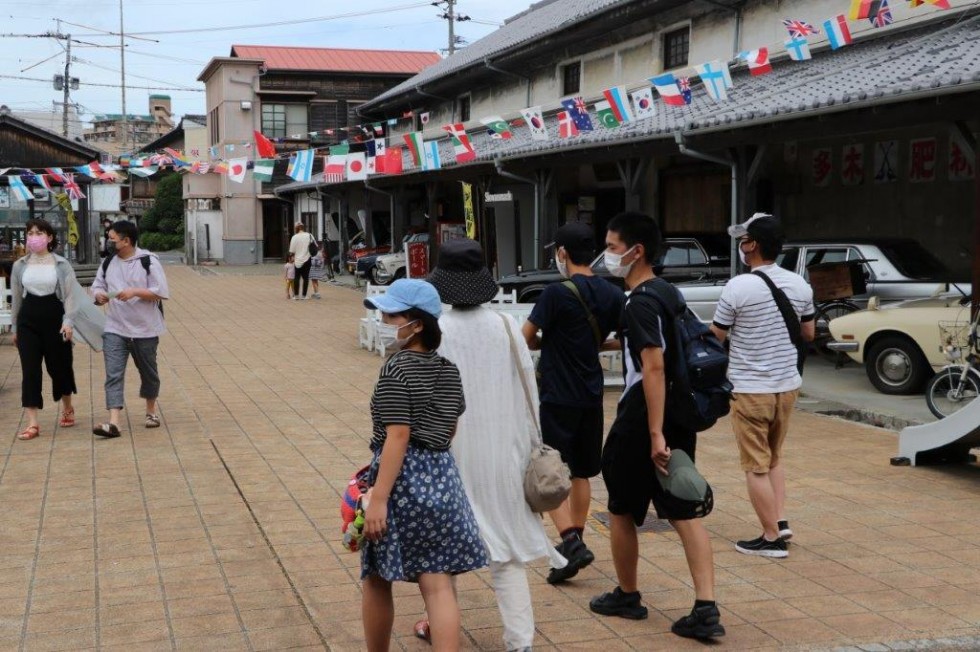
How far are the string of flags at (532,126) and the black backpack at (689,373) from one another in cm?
588

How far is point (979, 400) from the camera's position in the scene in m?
7.19

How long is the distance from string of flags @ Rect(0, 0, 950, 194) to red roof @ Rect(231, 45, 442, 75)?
21640 mm

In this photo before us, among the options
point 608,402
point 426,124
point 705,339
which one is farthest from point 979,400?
point 426,124

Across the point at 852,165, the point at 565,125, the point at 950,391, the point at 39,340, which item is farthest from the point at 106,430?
the point at 852,165

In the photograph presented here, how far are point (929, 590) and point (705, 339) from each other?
178 cm

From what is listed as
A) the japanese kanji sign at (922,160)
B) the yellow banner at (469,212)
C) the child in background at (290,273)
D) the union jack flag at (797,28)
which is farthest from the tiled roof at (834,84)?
the child in background at (290,273)

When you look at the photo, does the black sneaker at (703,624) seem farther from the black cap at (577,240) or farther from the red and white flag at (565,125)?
the red and white flag at (565,125)

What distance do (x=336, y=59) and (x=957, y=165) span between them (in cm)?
3407

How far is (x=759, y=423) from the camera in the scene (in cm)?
553

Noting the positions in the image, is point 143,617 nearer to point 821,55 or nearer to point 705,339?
point 705,339

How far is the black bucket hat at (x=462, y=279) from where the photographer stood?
418cm

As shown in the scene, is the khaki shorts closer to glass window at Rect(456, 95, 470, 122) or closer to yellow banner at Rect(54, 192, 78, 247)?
yellow banner at Rect(54, 192, 78, 247)

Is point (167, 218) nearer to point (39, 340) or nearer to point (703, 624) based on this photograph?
point (39, 340)

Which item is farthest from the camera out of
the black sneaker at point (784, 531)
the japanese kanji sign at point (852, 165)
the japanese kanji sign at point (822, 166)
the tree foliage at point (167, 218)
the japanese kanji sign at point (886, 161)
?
the tree foliage at point (167, 218)
